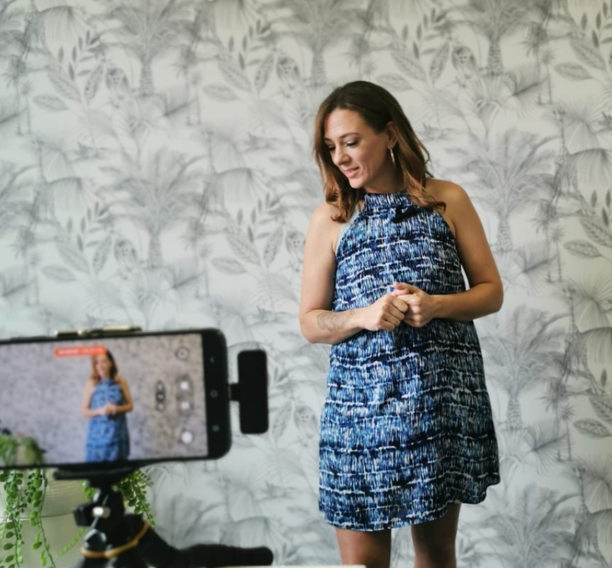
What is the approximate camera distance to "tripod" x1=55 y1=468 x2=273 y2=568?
0.83 meters

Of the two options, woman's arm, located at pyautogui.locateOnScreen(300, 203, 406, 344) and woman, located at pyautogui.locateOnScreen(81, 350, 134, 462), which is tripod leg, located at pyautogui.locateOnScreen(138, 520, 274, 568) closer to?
woman, located at pyautogui.locateOnScreen(81, 350, 134, 462)

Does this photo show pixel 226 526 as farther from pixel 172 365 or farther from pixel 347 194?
pixel 172 365

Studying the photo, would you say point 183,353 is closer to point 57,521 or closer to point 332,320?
point 332,320

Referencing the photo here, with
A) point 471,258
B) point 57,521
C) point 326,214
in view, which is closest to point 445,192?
point 471,258

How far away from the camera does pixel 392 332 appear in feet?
4.85

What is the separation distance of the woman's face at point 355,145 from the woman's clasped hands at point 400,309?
25cm

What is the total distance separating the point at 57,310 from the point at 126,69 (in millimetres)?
703

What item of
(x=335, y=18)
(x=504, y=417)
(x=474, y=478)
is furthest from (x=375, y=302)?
(x=335, y=18)

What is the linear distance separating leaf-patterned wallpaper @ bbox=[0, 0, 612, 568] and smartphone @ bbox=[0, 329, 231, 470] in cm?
134

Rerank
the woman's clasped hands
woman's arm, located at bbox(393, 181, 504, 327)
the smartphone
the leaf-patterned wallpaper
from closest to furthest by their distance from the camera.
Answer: the smartphone, the woman's clasped hands, woman's arm, located at bbox(393, 181, 504, 327), the leaf-patterned wallpaper

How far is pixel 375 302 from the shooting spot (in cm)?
144

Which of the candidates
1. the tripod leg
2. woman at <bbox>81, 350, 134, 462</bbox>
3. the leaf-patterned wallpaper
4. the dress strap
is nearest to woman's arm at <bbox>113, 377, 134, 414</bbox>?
woman at <bbox>81, 350, 134, 462</bbox>

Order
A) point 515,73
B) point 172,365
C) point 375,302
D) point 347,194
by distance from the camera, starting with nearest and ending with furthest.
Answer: point 172,365
point 375,302
point 347,194
point 515,73

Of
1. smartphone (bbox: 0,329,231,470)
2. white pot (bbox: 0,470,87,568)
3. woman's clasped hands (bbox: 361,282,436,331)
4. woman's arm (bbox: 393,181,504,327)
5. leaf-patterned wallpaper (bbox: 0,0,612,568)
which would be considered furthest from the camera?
leaf-patterned wallpaper (bbox: 0,0,612,568)
